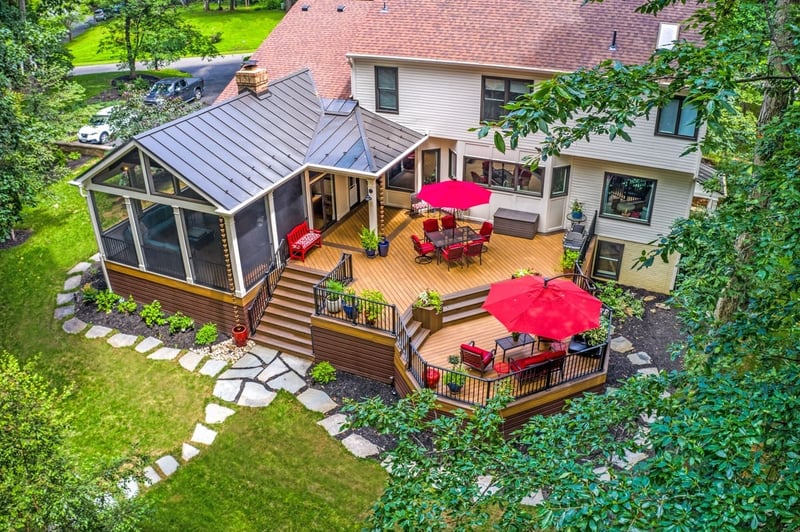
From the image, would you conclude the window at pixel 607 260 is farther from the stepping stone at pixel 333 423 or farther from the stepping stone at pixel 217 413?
the stepping stone at pixel 217 413

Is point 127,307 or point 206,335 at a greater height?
point 127,307

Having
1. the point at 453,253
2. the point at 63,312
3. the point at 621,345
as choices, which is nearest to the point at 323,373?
the point at 453,253

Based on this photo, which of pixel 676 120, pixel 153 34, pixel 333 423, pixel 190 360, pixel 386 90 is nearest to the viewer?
pixel 333 423

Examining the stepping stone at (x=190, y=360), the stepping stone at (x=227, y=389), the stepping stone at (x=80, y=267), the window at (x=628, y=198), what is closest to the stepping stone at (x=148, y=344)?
the stepping stone at (x=190, y=360)

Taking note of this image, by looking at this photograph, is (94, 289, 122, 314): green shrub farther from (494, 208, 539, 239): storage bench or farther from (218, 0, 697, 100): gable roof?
(494, 208, 539, 239): storage bench

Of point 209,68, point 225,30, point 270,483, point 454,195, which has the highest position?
point 225,30

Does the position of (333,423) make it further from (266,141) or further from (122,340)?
(266,141)

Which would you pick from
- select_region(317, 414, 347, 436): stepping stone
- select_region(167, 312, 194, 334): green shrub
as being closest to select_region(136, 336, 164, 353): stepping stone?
select_region(167, 312, 194, 334): green shrub

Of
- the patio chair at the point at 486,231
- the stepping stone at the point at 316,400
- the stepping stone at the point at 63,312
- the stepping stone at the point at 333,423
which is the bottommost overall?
the stepping stone at the point at 333,423
